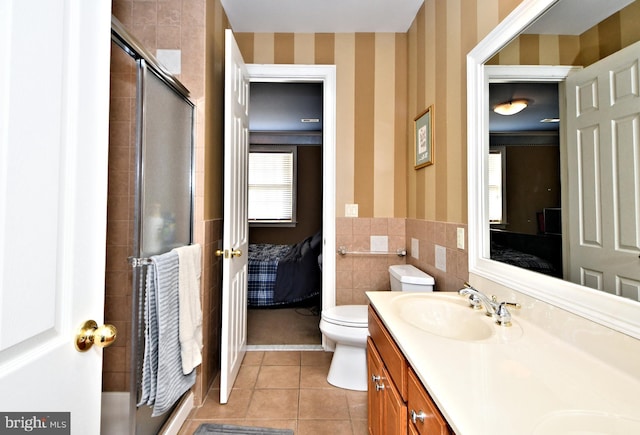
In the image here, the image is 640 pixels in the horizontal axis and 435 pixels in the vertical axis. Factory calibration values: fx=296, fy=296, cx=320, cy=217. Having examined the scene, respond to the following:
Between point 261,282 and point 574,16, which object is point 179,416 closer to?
point 261,282

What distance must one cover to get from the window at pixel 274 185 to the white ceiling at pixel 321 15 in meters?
3.06

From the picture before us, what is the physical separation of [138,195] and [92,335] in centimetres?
76

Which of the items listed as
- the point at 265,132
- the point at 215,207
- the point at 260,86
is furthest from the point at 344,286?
the point at 265,132

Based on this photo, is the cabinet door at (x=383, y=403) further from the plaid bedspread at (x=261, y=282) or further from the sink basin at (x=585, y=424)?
the plaid bedspread at (x=261, y=282)

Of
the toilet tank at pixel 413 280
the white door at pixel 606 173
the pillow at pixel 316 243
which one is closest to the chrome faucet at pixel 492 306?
the white door at pixel 606 173

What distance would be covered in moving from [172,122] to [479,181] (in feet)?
5.23

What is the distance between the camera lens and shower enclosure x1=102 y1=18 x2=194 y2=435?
129 centimetres

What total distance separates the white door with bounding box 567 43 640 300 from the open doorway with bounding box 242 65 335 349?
1690 mm

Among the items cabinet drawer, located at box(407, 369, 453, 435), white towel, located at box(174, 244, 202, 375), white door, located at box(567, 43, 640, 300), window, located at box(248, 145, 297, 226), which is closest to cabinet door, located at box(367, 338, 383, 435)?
cabinet drawer, located at box(407, 369, 453, 435)

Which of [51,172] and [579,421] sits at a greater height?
[51,172]

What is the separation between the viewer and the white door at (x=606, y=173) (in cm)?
76

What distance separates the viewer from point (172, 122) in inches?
61.9

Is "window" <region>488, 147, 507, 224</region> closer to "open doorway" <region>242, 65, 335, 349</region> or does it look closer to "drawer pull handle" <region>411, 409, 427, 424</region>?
"drawer pull handle" <region>411, 409, 427, 424</region>

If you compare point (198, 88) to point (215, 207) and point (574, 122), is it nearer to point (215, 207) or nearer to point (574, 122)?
point (215, 207)
